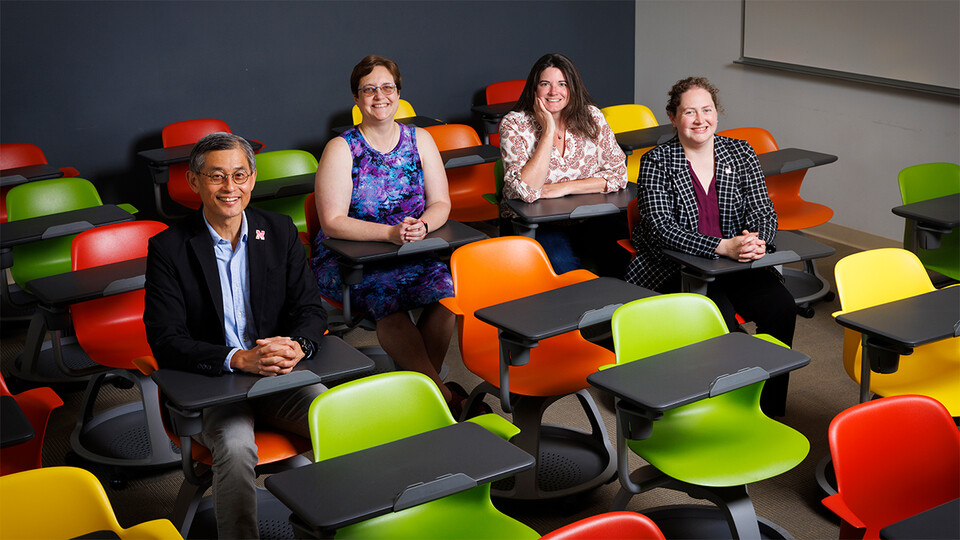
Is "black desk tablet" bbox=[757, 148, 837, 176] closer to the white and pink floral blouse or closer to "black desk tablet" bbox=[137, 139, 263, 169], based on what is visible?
the white and pink floral blouse

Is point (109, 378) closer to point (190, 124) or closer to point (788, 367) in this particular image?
point (190, 124)

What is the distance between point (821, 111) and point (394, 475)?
4.96 metres

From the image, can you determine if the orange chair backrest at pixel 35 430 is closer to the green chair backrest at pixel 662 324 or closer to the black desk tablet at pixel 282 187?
the green chair backrest at pixel 662 324

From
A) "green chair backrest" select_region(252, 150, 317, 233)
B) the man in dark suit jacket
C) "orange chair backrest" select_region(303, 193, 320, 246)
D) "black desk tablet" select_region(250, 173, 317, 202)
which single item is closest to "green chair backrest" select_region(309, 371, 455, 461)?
the man in dark suit jacket

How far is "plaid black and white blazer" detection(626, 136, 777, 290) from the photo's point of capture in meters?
3.71

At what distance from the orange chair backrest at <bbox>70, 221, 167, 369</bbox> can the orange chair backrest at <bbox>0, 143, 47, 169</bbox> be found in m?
2.17

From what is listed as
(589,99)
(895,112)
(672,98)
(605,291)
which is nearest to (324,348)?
(605,291)

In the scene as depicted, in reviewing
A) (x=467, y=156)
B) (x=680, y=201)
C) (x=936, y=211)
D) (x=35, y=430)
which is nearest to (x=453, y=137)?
(x=467, y=156)

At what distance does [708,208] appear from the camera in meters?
3.77

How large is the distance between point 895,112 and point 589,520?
187 inches

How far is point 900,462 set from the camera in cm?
223

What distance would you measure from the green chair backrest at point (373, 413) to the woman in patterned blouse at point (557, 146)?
182cm

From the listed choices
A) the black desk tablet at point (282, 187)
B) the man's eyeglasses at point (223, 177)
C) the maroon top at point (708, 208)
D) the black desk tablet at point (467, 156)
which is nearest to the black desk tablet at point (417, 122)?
the black desk tablet at point (467, 156)

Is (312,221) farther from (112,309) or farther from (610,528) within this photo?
(610,528)
